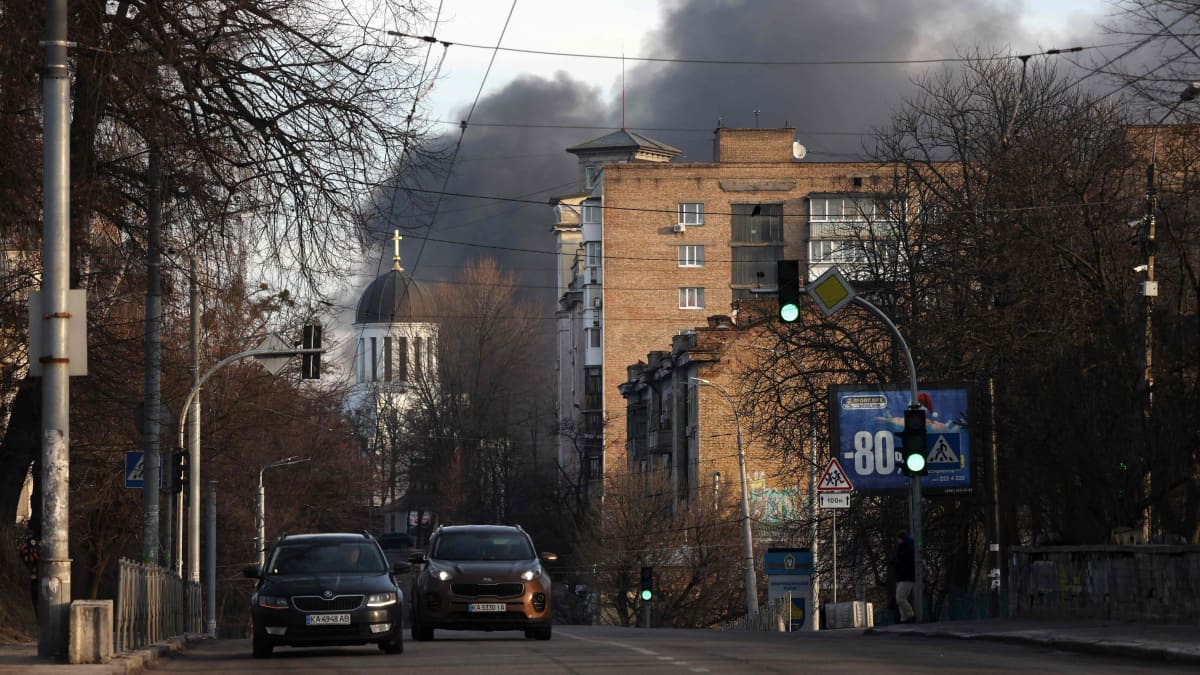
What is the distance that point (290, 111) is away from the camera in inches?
805

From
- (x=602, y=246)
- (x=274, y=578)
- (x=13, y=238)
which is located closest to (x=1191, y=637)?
(x=274, y=578)

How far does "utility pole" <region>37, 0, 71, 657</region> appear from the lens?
15.8m

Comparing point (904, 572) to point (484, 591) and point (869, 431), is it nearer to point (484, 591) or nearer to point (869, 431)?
point (869, 431)

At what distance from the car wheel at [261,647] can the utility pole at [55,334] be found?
4.28 metres

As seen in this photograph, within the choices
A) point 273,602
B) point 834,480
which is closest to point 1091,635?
point 273,602

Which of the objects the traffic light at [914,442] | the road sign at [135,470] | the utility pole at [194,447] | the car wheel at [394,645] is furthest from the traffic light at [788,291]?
the utility pole at [194,447]

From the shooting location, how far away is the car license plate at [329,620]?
19703mm

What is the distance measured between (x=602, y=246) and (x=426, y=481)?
2256 cm

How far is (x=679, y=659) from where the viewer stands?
57.1 feet

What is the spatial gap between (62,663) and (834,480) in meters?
18.8

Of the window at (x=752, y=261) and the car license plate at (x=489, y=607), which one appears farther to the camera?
the window at (x=752, y=261)

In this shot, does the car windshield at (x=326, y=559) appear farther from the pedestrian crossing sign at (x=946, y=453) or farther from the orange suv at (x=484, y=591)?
the pedestrian crossing sign at (x=946, y=453)

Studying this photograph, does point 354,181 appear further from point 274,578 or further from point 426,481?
point 426,481

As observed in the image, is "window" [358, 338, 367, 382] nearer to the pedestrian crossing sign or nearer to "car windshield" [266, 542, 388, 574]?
the pedestrian crossing sign
